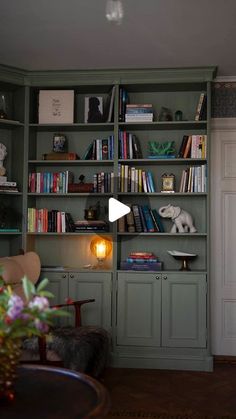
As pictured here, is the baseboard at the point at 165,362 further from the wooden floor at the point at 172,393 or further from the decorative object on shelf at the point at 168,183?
the decorative object on shelf at the point at 168,183

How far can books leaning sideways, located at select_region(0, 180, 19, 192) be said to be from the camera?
4.68 metres

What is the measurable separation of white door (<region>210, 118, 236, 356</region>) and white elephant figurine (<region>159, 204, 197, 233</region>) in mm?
372

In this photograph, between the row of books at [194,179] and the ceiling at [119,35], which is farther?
the row of books at [194,179]

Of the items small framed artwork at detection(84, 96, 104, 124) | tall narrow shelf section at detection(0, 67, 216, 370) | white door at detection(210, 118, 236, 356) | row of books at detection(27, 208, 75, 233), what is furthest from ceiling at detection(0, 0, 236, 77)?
row of books at detection(27, 208, 75, 233)

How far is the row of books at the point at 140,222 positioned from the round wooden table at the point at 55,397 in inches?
98.0

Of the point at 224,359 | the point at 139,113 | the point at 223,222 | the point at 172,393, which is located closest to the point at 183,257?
the point at 223,222

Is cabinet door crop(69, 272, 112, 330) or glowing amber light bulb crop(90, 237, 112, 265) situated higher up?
glowing amber light bulb crop(90, 237, 112, 265)

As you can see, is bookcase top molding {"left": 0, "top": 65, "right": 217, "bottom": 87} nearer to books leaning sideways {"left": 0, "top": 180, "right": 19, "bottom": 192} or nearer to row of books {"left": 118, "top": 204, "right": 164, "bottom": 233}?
books leaning sideways {"left": 0, "top": 180, "right": 19, "bottom": 192}

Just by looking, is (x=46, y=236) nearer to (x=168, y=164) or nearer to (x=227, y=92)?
(x=168, y=164)

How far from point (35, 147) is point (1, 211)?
78cm

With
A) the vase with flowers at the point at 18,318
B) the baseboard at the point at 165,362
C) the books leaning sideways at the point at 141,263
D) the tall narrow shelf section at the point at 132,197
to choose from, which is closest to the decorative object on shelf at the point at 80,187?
the tall narrow shelf section at the point at 132,197

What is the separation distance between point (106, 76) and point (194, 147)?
106 cm

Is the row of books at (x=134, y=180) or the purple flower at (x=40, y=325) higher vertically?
the row of books at (x=134, y=180)

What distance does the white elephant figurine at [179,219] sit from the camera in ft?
15.3
